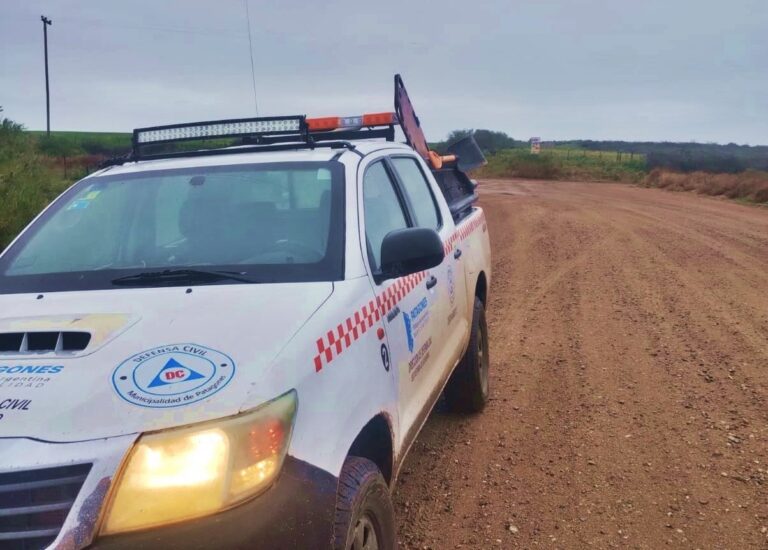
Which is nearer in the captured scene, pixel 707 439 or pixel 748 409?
pixel 707 439

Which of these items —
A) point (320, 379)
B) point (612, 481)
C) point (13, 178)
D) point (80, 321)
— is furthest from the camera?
point (13, 178)

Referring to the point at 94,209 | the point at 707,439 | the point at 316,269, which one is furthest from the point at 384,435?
the point at 707,439

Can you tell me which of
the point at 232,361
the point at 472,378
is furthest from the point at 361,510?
the point at 472,378

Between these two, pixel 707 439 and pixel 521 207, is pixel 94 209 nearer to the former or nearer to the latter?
pixel 707 439

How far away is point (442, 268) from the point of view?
4293mm

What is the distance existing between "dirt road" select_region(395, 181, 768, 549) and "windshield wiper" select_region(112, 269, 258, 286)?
1.61 m

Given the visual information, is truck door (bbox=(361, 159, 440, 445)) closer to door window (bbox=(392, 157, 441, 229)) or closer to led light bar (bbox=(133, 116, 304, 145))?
door window (bbox=(392, 157, 441, 229))

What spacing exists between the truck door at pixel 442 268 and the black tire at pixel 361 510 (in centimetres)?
134

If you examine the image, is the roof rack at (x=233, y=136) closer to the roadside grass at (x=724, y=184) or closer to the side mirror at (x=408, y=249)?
the side mirror at (x=408, y=249)

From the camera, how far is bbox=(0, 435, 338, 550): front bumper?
6.06 ft

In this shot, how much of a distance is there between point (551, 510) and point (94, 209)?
8.96 feet

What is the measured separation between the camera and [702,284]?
9.77 meters

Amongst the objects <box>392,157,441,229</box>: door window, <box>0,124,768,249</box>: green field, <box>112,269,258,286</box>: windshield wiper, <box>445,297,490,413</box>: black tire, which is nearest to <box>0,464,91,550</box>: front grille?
<box>112,269,258,286</box>: windshield wiper

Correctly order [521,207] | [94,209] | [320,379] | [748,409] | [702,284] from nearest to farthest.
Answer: [320,379] < [94,209] < [748,409] < [702,284] < [521,207]
